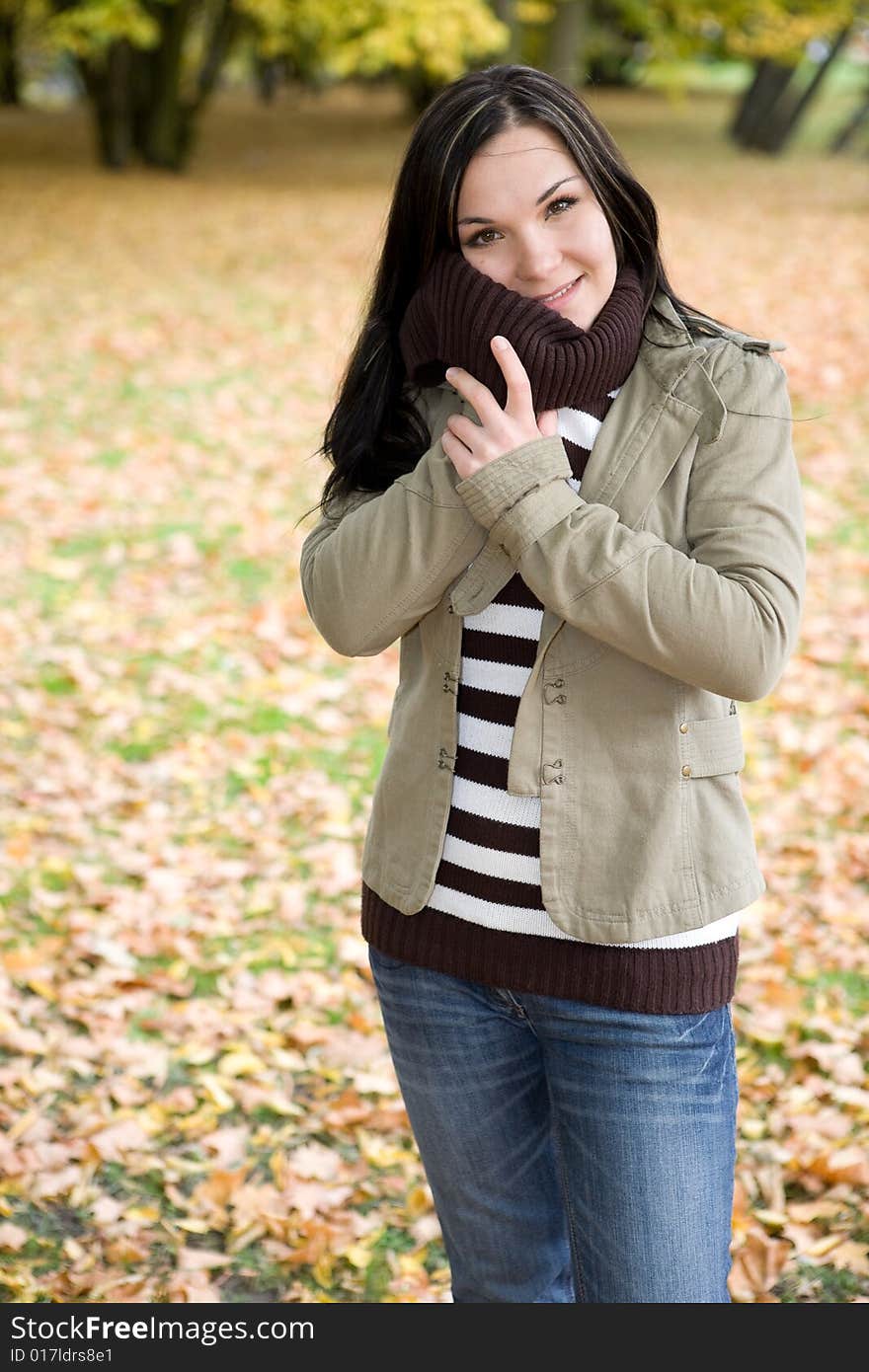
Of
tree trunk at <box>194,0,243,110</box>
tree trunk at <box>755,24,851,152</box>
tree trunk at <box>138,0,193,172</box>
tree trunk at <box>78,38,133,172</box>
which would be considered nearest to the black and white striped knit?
tree trunk at <box>78,38,133,172</box>

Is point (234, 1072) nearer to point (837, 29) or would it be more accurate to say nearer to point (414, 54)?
point (414, 54)

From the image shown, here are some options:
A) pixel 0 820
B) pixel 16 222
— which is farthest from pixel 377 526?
pixel 16 222

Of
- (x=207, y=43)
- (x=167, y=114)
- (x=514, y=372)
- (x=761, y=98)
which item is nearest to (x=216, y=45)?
(x=207, y=43)

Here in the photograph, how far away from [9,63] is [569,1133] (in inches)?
1442

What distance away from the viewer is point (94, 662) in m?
6.82

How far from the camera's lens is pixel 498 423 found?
1.92 meters

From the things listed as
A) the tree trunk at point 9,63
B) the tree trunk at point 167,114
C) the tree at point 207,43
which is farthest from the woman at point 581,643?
the tree trunk at point 9,63

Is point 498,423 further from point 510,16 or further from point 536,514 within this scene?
point 510,16

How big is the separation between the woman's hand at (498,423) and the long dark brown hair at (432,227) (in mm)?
245

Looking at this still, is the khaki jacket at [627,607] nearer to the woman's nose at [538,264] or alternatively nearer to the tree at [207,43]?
the woman's nose at [538,264]

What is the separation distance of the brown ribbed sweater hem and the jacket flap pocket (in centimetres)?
25

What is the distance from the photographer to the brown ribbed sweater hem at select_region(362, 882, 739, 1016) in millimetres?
1938

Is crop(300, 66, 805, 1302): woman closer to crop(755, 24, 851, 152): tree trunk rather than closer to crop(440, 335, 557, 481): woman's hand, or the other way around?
crop(440, 335, 557, 481): woman's hand

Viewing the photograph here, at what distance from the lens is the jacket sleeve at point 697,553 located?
1.81 m
